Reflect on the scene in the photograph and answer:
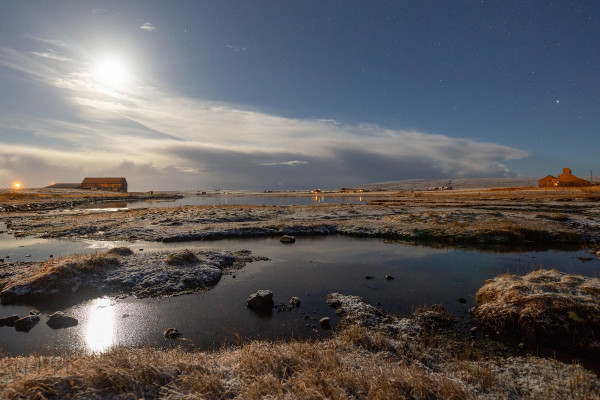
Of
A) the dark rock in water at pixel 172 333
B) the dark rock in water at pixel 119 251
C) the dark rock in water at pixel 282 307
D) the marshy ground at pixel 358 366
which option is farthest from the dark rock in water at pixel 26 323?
the dark rock in water at pixel 282 307

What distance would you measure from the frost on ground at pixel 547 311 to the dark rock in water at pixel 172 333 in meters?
13.7

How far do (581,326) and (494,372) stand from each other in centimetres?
578

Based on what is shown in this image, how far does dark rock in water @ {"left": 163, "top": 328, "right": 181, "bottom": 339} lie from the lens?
12.4 m

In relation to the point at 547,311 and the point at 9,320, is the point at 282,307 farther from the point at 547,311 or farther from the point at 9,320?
the point at 9,320

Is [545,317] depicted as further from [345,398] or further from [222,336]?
[222,336]

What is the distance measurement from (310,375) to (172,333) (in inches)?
310

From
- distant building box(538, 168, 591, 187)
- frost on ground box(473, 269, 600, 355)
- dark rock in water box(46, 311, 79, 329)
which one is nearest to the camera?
frost on ground box(473, 269, 600, 355)

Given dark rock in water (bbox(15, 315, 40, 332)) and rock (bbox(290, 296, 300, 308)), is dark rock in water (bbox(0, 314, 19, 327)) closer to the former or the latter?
dark rock in water (bbox(15, 315, 40, 332))

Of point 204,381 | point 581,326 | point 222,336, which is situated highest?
point 204,381

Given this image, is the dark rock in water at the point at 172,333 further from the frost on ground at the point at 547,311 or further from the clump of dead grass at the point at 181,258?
the frost on ground at the point at 547,311

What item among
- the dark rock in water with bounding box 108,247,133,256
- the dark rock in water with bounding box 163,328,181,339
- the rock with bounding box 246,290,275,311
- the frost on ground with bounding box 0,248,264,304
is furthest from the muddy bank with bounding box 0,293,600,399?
the dark rock in water with bounding box 108,247,133,256

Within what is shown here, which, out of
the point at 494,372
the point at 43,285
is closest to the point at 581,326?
the point at 494,372

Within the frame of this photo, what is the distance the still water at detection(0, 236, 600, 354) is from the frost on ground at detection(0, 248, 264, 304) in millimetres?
1121

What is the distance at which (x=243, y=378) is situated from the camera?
25.2 feet
